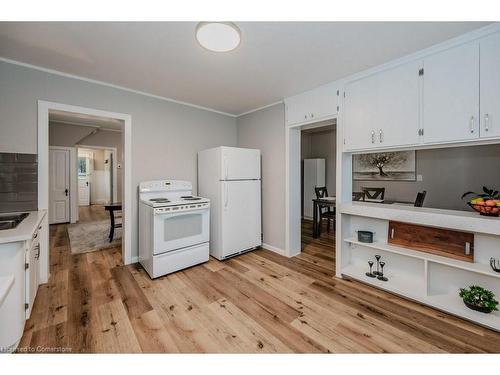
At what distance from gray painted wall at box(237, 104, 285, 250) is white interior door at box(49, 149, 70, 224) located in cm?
503

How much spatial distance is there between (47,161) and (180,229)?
1.68 meters

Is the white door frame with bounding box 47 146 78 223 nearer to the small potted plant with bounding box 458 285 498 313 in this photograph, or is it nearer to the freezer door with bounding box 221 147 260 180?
the freezer door with bounding box 221 147 260 180

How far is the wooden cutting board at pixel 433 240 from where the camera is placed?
76.5 inches

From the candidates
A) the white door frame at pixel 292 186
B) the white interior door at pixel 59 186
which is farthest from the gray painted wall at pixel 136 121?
the white interior door at pixel 59 186

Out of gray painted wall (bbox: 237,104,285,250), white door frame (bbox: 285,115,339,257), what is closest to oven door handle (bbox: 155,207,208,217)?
gray painted wall (bbox: 237,104,285,250)

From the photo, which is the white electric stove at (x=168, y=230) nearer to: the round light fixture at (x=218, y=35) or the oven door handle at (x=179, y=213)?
the oven door handle at (x=179, y=213)

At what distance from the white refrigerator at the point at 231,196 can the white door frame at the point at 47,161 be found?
1.06 meters

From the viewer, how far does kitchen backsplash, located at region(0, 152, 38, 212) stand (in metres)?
2.27

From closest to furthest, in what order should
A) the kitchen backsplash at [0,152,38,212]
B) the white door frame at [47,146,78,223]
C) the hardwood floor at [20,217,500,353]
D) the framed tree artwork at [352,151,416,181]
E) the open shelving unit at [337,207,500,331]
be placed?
the hardwood floor at [20,217,500,353], the open shelving unit at [337,207,500,331], the kitchen backsplash at [0,152,38,212], the framed tree artwork at [352,151,416,181], the white door frame at [47,146,78,223]

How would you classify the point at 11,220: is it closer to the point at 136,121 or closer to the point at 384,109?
the point at 136,121

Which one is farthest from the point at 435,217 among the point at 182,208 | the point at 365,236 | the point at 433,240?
the point at 182,208
